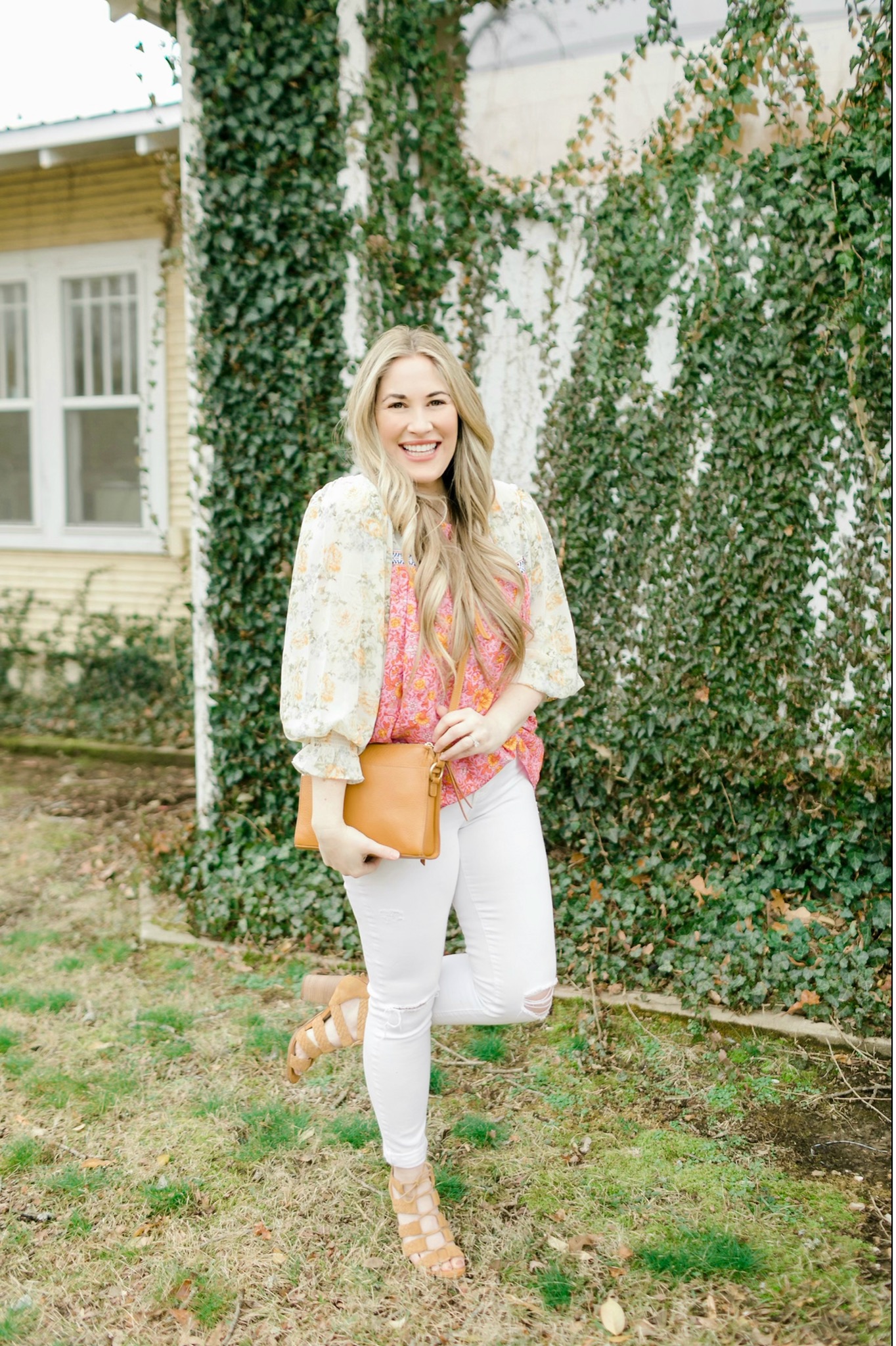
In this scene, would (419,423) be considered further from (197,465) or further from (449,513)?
(197,465)

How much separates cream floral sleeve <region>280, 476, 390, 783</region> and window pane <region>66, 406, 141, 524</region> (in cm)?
627

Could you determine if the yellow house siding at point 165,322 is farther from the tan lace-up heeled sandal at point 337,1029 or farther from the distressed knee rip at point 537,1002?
the distressed knee rip at point 537,1002

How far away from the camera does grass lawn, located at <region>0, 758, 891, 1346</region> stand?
2.30m

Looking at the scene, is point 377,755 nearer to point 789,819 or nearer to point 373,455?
point 373,455

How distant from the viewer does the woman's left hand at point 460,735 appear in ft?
7.36

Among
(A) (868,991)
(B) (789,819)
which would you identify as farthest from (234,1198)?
(B) (789,819)

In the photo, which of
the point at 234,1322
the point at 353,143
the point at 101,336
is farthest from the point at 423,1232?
the point at 101,336

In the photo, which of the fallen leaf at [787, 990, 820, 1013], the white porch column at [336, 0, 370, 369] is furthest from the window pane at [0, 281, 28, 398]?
the fallen leaf at [787, 990, 820, 1013]

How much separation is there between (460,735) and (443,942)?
0.46 metres

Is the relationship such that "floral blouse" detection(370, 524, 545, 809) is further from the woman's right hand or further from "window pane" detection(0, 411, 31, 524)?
"window pane" detection(0, 411, 31, 524)

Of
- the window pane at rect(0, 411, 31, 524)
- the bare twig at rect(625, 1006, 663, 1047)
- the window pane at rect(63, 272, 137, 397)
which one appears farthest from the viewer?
the window pane at rect(0, 411, 31, 524)

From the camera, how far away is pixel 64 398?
820cm

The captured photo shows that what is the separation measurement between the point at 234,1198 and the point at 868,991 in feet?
6.89

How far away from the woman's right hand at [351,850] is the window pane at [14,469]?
7391mm
